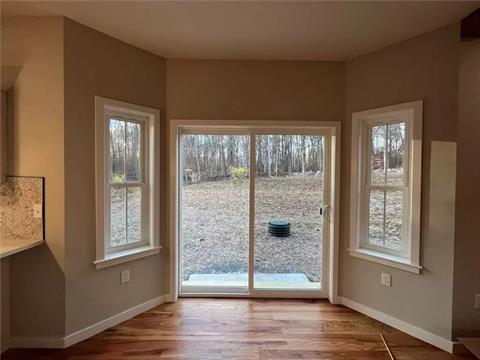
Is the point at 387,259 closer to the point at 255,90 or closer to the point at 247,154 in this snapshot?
the point at 247,154

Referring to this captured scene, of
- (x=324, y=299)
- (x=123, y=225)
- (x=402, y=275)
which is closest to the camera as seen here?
(x=402, y=275)

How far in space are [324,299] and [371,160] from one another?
161cm

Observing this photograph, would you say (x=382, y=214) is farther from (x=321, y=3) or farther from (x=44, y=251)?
(x=44, y=251)

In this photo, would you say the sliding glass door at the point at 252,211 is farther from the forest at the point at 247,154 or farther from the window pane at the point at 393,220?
the window pane at the point at 393,220

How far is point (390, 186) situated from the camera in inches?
108

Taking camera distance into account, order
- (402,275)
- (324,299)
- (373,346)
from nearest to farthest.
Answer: (373,346)
(402,275)
(324,299)

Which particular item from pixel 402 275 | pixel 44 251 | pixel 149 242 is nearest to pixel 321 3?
pixel 402 275

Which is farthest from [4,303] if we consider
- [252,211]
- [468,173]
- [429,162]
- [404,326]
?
[468,173]

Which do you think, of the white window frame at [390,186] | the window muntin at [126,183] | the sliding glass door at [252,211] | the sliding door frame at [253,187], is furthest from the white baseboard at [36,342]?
the white window frame at [390,186]

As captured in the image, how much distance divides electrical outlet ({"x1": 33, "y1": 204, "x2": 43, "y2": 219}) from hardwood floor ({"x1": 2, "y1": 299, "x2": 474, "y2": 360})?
1.07 metres

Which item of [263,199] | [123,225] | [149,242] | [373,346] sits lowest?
[373,346]

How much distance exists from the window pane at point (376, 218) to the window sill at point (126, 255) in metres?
2.20

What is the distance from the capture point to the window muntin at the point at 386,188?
266 centimetres

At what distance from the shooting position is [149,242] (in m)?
2.95
